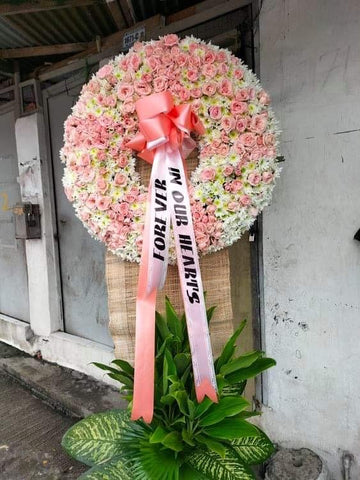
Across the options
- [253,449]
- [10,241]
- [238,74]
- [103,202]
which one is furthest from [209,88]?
[10,241]

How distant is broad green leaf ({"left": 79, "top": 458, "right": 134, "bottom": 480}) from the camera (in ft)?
5.26

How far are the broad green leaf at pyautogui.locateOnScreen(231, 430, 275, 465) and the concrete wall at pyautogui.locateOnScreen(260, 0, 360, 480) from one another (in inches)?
24.2

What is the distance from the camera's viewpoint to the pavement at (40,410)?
263 cm

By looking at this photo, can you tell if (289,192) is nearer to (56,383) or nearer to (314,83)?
(314,83)

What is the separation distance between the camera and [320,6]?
203 cm

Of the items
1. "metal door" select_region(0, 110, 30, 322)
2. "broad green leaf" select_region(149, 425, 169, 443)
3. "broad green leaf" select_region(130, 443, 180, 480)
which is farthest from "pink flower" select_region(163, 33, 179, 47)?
"metal door" select_region(0, 110, 30, 322)

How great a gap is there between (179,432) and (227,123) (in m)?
1.37

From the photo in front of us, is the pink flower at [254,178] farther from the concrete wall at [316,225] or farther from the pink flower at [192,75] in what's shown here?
Answer: the concrete wall at [316,225]

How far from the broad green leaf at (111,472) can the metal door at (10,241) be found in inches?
121

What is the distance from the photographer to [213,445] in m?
1.54

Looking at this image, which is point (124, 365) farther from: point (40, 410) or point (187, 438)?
point (40, 410)

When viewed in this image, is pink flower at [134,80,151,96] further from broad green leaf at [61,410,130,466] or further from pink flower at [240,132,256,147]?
broad green leaf at [61,410,130,466]

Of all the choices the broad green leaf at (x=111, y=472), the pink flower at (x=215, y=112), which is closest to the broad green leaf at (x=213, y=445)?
the broad green leaf at (x=111, y=472)

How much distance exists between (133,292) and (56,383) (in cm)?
228
